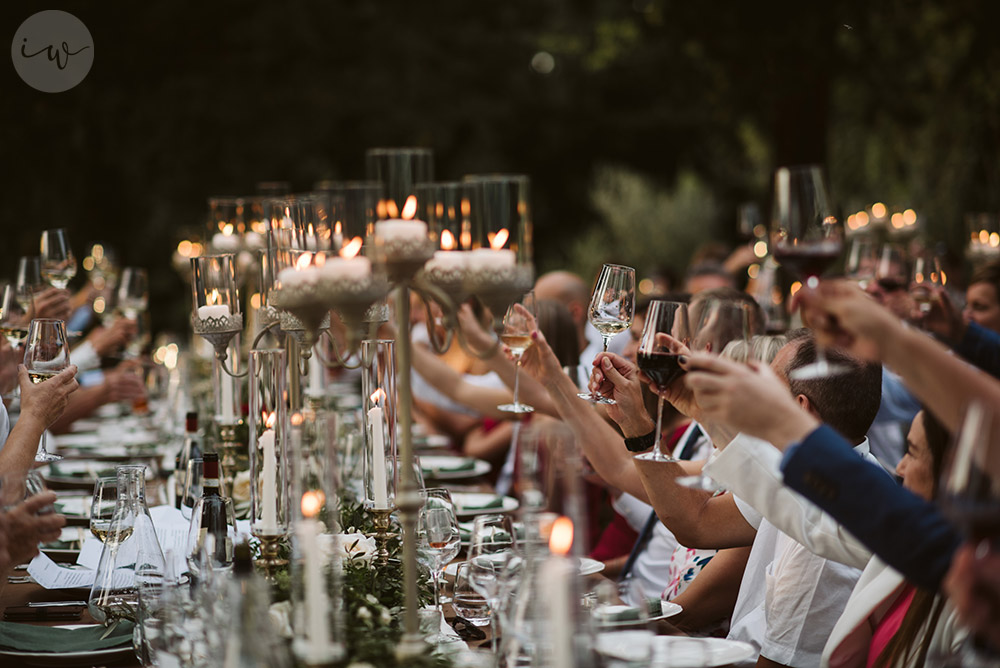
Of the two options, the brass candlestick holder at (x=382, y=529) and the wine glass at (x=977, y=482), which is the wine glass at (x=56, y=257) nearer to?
the brass candlestick holder at (x=382, y=529)

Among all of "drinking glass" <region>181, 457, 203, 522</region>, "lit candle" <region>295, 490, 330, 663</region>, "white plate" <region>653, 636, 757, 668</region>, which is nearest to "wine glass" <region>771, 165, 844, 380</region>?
"white plate" <region>653, 636, 757, 668</region>

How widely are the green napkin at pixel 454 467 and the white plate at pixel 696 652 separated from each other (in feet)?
7.59

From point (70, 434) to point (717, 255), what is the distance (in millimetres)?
5458

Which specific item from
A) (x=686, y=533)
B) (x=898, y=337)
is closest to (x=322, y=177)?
(x=686, y=533)

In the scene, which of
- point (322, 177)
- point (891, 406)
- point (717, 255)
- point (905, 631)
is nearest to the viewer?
point (905, 631)

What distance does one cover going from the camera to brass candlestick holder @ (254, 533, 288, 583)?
2.25m

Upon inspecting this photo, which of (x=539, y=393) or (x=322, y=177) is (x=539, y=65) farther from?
(x=539, y=393)

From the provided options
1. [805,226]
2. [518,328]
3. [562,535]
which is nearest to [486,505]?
[518,328]

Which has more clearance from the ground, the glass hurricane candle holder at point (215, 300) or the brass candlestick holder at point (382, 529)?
Answer: the glass hurricane candle holder at point (215, 300)

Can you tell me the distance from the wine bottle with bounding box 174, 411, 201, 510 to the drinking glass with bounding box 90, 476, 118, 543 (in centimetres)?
66

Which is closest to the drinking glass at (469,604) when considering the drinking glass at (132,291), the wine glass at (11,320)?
the wine glass at (11,320)

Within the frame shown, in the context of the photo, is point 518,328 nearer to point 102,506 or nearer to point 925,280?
point 102,506

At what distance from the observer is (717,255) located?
8969 mm

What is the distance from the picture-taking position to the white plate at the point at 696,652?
187 cm
